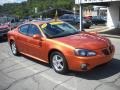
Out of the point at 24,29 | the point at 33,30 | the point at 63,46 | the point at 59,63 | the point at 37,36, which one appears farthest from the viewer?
the point at 24,29

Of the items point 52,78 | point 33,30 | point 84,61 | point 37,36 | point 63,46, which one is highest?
point 33,30

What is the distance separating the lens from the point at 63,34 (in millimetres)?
8102

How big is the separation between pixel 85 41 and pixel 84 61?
82 cm

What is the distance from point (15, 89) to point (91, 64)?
2.10 m

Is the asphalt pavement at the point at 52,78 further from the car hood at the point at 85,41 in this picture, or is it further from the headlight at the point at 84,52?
the car hood at the point at 85,41

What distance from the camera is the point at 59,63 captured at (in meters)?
7.43

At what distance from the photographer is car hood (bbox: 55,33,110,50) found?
6.98m

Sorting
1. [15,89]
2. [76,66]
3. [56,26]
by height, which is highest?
[56,26]

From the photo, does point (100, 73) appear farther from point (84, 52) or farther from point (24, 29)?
point (24, 29)

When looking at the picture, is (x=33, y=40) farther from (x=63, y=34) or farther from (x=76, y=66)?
(x=76, y=66)

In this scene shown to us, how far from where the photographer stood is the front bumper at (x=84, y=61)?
670 centimetres

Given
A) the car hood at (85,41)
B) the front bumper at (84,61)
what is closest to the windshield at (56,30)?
the car hood at (85,41)

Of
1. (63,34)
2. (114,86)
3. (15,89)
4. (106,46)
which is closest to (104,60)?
(106,46)

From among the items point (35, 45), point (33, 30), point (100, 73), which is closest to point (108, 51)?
point (100, 73)
